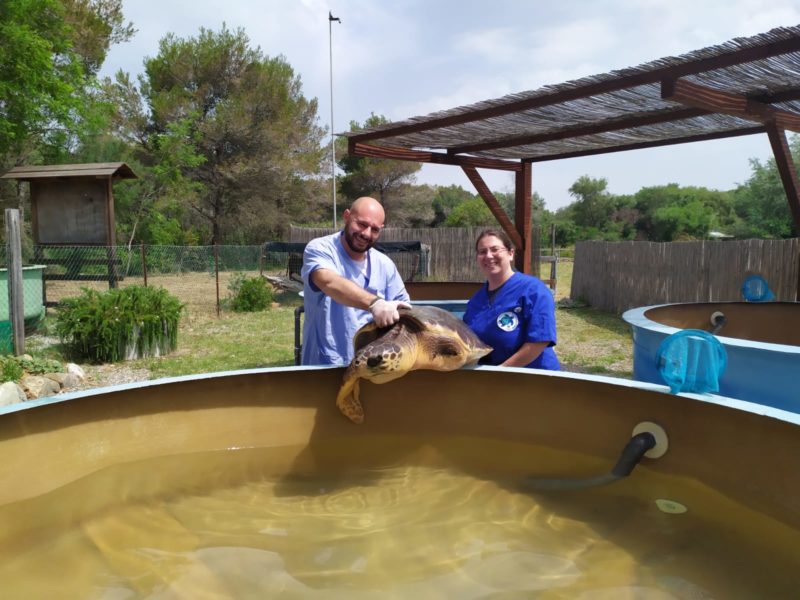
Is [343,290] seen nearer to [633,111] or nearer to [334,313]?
[334,313]

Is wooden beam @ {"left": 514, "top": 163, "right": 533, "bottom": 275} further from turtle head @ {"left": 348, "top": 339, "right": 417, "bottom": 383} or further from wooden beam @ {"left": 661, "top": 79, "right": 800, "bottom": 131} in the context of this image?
turtle head @ {"left": 348, "top": 339, "right": 417, "bottom": 383}

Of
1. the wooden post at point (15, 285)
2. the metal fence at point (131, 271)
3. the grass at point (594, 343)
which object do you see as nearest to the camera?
the wooden post at point (15, 285)

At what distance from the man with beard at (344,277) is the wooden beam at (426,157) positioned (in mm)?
3094

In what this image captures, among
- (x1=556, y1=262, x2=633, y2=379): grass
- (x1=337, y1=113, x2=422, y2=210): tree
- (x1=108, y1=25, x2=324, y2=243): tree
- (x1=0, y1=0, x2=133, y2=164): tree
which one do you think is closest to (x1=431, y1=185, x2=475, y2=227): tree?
(x1=337, y1=113, x2=422, y2=210): tree

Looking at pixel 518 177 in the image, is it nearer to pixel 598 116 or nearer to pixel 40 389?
pixel 598 116

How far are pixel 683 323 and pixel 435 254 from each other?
32.3 ft

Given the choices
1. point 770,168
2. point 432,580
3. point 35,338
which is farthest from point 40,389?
point 770,168

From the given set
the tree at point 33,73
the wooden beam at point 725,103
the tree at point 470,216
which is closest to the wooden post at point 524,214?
the wooden beam at point 725,103

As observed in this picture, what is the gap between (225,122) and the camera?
2083cm

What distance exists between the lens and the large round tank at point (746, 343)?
2191 mm

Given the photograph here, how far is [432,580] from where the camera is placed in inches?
53.2

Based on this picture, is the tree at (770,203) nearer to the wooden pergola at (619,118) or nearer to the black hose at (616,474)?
the wooden pergola at (619,118)

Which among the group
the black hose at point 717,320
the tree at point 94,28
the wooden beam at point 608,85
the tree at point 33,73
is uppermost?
the tree at point 94,28

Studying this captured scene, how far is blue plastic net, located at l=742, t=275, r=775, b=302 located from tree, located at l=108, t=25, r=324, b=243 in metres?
18.5
